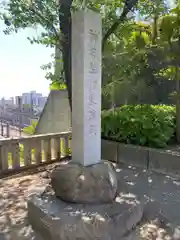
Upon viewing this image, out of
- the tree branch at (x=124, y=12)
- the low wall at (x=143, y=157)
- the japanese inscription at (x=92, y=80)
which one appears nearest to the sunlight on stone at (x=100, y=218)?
the japanese inscription at (x=92, y=80)

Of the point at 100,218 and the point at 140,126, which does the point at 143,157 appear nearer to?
the point at 140,126

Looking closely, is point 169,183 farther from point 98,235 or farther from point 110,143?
point 98,235

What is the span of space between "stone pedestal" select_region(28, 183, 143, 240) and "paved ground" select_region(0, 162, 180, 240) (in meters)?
0.14

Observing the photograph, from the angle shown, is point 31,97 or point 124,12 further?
point 31,97

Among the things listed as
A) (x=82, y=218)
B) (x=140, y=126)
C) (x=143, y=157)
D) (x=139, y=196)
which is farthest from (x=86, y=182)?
(x=140, y=126)

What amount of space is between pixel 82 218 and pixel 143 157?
278cm

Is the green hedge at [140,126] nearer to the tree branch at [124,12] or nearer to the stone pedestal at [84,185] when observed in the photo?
the tree branch at [124,12]

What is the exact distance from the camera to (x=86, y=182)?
2.41 m

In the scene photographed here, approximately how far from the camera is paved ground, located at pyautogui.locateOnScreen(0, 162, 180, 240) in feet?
7.55

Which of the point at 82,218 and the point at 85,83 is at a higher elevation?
the point at 85,83

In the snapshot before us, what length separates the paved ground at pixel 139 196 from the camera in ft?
7.55

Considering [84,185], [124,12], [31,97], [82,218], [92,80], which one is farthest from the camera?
[31,97]

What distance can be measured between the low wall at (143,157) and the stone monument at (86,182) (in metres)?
1.89

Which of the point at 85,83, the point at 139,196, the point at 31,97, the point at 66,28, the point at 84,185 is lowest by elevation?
the point at 139,196
